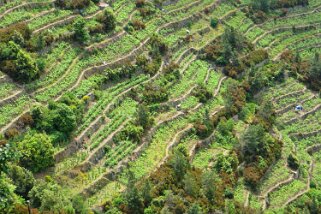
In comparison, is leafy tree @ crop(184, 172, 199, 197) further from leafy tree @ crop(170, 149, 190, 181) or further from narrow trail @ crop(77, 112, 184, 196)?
narrow trail @ crop(77, 112, 184, 196)

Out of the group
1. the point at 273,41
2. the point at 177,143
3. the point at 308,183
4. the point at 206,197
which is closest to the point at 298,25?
the point at 273,41

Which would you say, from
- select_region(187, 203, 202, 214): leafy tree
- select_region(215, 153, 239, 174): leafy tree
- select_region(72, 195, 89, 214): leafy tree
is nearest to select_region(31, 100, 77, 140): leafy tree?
select_region(72, 195, 89, 214): leafy tree

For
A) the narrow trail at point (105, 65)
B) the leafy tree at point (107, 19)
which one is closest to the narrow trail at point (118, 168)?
the narrow trail at point (105, 65)

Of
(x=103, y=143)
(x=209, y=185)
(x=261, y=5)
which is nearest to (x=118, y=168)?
(x=103, y=143)

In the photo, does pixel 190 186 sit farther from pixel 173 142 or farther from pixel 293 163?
pixel 293 163

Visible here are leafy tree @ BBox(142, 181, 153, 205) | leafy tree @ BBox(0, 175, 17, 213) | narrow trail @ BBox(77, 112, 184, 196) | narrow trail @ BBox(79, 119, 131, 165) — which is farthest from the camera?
narrow trail @ BBox(79, 119, 131, 165)

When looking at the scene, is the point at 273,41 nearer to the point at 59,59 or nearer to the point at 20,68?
the point at 59,59
